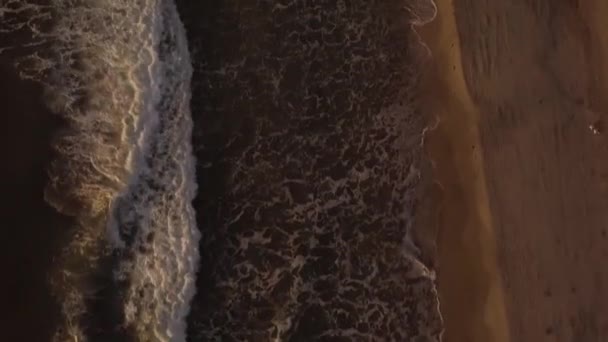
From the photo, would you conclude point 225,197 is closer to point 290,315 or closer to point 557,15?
point 290,315

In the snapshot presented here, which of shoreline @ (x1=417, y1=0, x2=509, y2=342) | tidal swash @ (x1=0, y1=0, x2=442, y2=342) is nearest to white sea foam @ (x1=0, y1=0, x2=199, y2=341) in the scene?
tidal swash @ (x1=0, y1=0, x2=442, y2=342)

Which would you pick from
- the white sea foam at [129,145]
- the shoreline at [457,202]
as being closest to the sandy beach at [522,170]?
the shoreline at [457,202]

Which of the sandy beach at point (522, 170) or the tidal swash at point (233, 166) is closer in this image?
the sandy beach at point (522, 170)

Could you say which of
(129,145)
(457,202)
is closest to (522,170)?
(457,202)

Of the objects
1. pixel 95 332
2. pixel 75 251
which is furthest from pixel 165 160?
pixel 95 332

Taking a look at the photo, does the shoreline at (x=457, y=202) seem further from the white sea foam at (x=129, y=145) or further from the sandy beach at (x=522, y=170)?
the white sea foam at (x=129, y=145)

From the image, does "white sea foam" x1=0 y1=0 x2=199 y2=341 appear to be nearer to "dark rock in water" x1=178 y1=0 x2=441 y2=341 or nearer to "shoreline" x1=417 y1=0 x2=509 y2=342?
"dark rock in water" x1=178 y1=0 x2=441 y2=341
